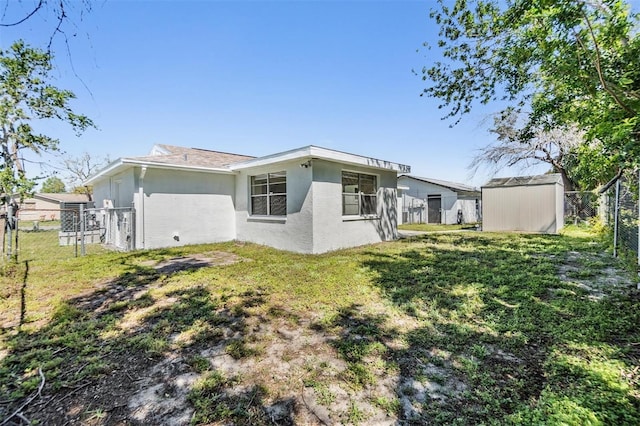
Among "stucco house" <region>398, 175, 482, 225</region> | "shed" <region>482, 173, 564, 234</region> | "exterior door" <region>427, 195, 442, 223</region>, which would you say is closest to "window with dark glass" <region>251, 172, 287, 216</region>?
"shed" <region>482, 173, 564, 234</region>

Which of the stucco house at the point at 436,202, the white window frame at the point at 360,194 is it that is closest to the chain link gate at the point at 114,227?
the white window frame at the point at 360,194

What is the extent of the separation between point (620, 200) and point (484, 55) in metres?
4.75

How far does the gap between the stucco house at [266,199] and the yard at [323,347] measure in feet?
8.99

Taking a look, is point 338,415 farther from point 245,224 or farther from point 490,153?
point 490,153

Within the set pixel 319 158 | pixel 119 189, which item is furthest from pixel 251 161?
pixel 119 189

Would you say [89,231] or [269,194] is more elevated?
[269,194]

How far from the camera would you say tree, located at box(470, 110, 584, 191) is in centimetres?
1744

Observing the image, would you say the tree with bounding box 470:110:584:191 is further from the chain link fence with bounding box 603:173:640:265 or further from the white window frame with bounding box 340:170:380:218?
the white window frame with bounding box 340:170:380:218

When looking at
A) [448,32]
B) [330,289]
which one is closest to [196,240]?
[330,289]

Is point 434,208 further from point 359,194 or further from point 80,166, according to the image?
point 80,166

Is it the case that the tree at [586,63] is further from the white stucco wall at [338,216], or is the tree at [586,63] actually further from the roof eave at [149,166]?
the roof eave at [149,166]

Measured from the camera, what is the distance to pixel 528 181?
42.4 feet

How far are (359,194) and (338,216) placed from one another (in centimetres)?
133

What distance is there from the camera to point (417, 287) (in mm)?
4848
